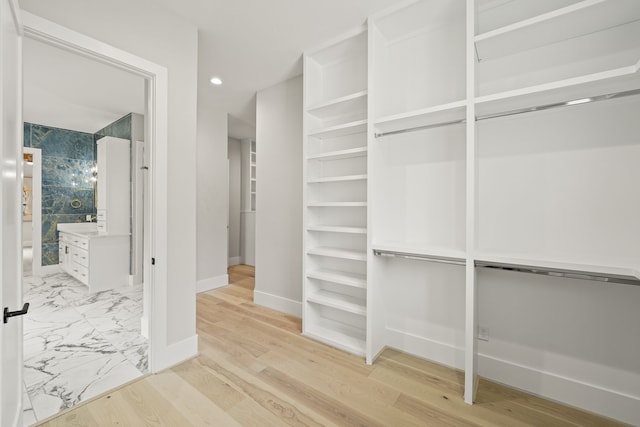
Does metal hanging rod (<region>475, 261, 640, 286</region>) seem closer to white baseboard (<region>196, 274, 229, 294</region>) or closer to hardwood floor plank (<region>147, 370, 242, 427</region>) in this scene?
hardwood floor plank (<region>147, 370, 242, 427</region>)

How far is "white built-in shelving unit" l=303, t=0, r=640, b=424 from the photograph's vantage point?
1.60 m

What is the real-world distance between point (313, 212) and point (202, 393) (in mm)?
1735

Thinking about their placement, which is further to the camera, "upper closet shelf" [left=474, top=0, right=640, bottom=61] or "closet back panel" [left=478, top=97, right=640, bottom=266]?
"closet back panel" [left=478, top=97, right=640, bottom=266]

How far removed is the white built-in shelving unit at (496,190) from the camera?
160 centimetres

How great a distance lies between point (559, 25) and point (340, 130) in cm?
158

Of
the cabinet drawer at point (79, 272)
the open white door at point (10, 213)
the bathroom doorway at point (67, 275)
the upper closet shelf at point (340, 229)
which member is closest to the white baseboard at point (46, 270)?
the bathroom doorway at point (67, 275)

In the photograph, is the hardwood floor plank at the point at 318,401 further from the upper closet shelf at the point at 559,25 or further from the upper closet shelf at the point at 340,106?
the upper closet shelf at the point at 559,25

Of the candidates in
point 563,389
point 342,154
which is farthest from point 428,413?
point 342,154

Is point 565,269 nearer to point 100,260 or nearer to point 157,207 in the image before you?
point 157,207

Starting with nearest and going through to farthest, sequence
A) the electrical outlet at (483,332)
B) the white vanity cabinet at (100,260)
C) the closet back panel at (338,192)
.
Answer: the electrical outlet at (483,332) < the closet back panel at (338,192) < the white vanity cabinet at (100,260)

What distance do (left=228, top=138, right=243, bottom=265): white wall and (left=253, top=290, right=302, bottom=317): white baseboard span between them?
2645mm

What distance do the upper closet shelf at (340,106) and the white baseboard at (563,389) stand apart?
2271 millimetres

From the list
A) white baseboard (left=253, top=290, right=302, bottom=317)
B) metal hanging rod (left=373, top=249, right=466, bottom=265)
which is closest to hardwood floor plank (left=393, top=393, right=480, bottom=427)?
metal hanging rod (left=373, top=249, right=466, bottom=265)

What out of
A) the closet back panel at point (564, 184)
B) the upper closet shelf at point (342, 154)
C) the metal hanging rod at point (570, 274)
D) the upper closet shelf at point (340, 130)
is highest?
the upper closet shelf at point (340, 130)
